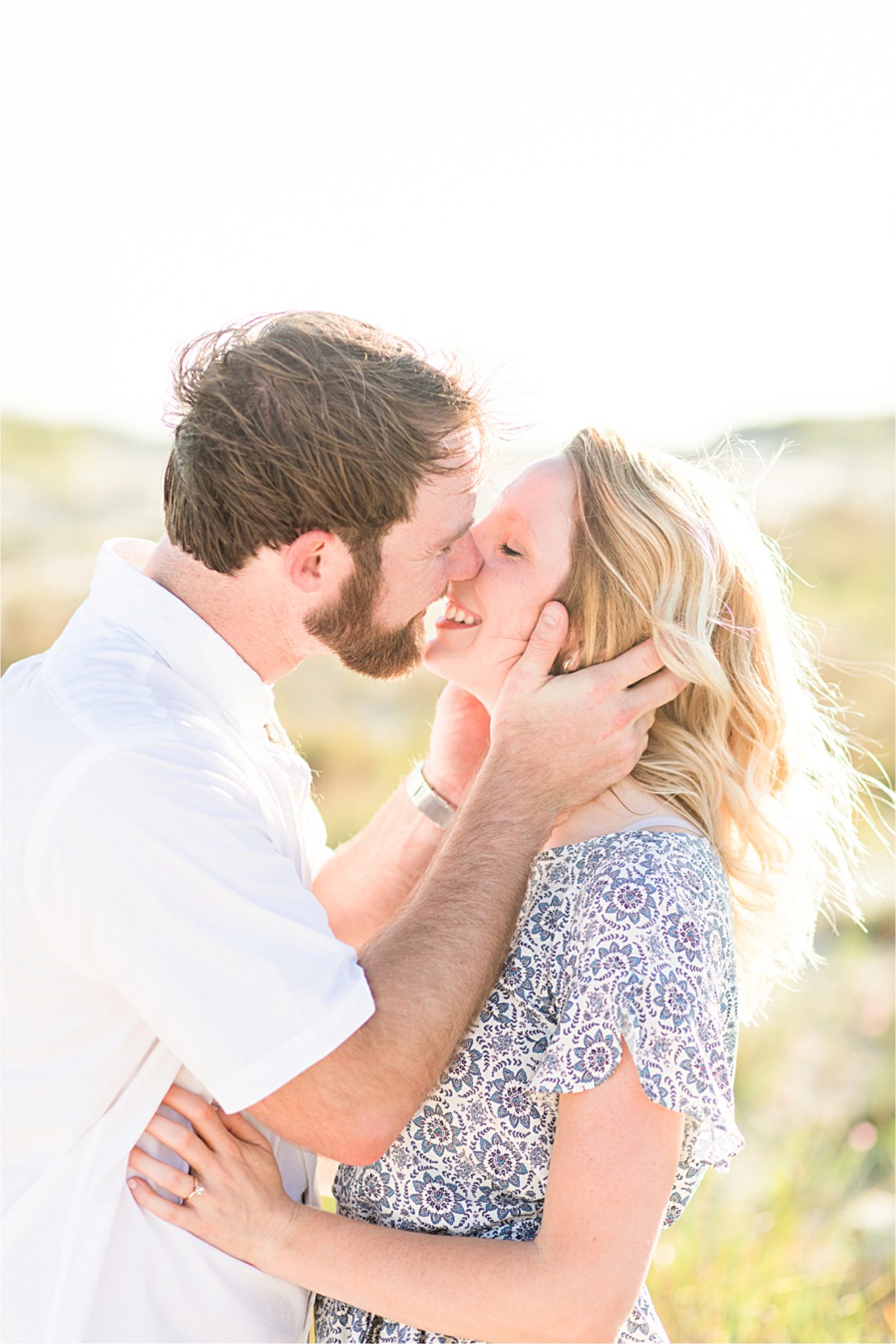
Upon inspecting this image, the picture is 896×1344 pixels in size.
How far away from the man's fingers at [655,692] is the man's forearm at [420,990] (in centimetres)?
34

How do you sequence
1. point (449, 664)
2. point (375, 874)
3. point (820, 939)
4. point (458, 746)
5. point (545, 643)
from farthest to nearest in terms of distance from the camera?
point (820, 939)
point (458, 746)
point (375, 874)
point (449, 664)
point (545, 643)

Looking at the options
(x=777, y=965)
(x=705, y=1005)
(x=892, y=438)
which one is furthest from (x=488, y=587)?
(x=892, y=438)

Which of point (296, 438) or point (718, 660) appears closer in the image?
point (296, 438)

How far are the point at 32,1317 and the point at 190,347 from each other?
6.33 feet

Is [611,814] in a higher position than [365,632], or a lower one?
lower

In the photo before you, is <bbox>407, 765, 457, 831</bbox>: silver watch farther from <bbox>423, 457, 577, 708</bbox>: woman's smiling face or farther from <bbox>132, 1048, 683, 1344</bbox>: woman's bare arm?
<bbox>132, 1048, 683, 1344</bbox>: woman's bare arm

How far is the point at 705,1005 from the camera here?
2.11 meters

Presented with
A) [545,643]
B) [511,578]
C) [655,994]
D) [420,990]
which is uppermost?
[511,578]

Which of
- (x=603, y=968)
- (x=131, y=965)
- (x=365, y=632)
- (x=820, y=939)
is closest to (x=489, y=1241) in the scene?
(x=603, y=968)

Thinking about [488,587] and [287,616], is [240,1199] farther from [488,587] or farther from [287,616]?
[488,587]

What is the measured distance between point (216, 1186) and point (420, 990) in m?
0.54

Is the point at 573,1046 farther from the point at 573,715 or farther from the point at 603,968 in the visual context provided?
the point at 573,715

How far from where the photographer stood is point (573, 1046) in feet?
6.81

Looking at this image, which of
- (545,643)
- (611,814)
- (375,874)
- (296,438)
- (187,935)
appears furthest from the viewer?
(375,874)
